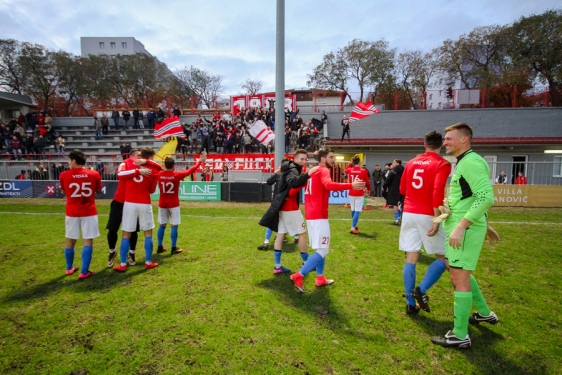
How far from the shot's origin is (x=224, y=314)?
12.7 ft

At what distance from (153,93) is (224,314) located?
139ft

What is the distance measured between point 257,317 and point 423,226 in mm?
A: 2374

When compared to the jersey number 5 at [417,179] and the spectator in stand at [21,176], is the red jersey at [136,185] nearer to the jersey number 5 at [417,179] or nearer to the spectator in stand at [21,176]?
the jersey number 5 at [417,179]

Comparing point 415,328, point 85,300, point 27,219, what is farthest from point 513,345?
point 27,219

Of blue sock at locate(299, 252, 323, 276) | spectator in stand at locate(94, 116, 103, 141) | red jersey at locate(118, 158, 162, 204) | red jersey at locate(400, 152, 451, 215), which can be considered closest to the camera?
red jersey at locate(400, 152, 451, 215)

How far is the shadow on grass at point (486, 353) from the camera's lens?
2844 millimetres

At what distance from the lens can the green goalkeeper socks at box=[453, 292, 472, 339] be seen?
121 inches

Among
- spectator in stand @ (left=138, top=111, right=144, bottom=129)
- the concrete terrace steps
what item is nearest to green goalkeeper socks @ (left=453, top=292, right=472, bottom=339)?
the concrete terrace steps

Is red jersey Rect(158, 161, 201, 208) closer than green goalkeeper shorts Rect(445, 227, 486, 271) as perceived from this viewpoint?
No

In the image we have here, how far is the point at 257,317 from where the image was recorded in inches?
149

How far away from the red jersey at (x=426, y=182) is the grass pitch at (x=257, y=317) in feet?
4.58

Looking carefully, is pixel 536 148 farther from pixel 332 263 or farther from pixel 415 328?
pixel 415 328

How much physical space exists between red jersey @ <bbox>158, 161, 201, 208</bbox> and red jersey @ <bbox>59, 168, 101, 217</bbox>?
4.15 feet

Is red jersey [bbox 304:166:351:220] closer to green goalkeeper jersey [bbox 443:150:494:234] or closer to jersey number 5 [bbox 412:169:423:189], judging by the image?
jersey number 5 [bbox 412:169:423:189]
